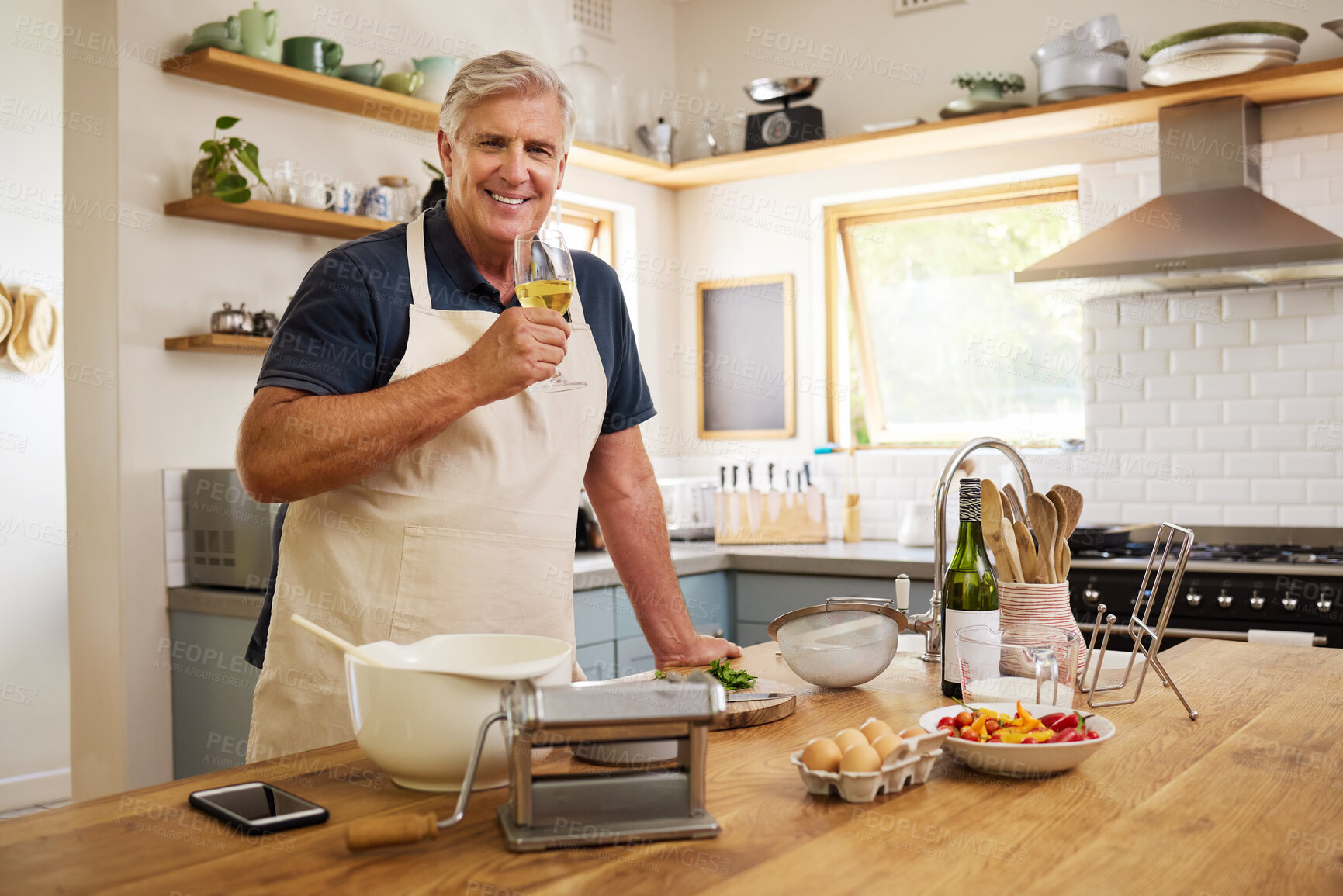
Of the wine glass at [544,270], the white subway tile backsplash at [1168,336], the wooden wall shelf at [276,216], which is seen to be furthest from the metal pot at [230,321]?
the white subway tile backsplash at [1168,336]

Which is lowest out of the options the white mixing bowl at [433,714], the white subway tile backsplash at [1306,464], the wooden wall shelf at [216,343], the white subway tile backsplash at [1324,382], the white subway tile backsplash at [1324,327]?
the white mixing bowl at [433,714]

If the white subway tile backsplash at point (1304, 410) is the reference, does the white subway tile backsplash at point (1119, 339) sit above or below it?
above

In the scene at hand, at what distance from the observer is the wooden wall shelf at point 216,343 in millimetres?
3158

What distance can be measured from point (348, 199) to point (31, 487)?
83.8 inches

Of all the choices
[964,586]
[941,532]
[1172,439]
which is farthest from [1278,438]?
[964,586]

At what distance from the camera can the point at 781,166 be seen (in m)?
4.71

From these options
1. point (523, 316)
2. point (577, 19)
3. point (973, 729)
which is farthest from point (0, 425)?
point (973, 729)

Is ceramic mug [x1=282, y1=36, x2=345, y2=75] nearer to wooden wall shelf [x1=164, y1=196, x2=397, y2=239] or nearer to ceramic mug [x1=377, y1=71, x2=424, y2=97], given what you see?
ceramic mug [x1=377, y1=71, x2=424, y2=97]

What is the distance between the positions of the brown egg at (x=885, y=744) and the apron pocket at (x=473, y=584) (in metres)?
0.81

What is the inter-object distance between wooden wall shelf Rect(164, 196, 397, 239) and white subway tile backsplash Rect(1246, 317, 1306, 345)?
286 cm

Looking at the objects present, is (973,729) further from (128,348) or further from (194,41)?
(194,41)

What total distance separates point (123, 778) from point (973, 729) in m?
2.66

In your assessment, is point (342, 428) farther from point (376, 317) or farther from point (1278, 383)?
point (1278, 383)

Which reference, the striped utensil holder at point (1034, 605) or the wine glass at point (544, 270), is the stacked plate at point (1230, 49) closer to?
the striped utensil holder at point (1034, 605)
